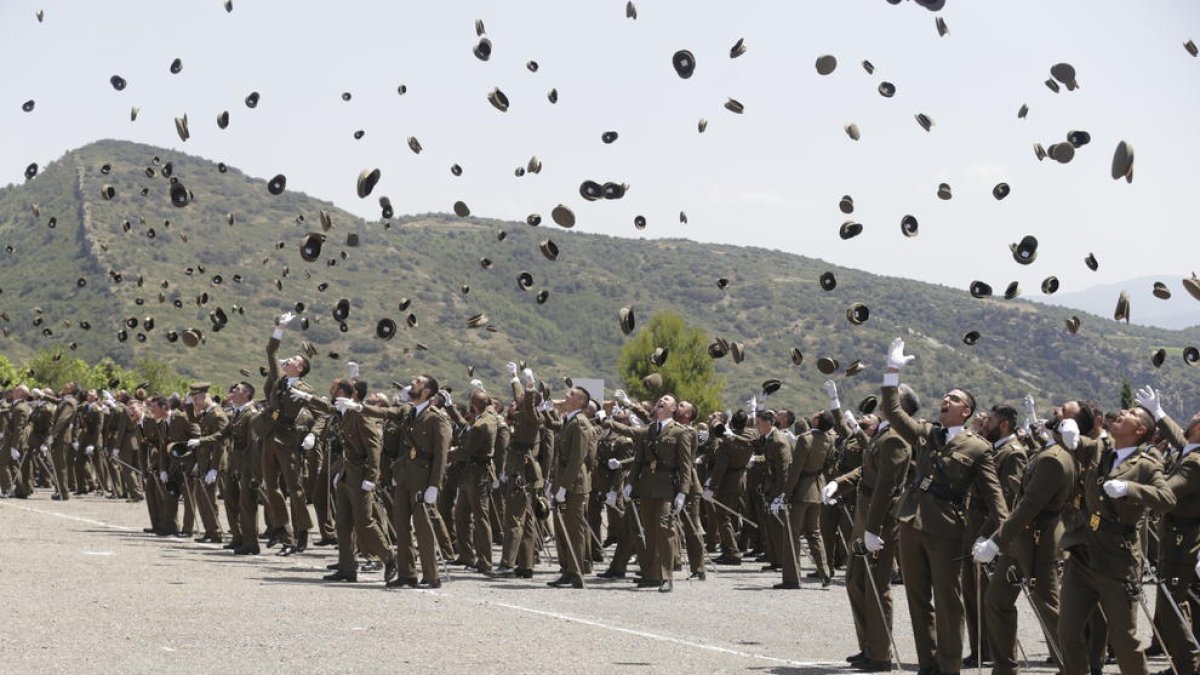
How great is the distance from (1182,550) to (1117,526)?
1.92 m

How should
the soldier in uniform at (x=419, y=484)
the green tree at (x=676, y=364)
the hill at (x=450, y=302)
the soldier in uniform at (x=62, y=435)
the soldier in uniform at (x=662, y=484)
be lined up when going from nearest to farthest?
the soldier in uniform at (x=419, y=484), the soldier in uniform at (x=662, y=484), the soldier in uniform at (x=62, y=435), the green tree at (x=676, y=364), the hill at (x=450, y=302)

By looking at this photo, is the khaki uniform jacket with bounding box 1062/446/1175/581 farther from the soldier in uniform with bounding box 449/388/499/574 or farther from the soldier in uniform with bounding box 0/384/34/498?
the soldier in uniform with bounding box 0/384/34/498

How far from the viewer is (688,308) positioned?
11925cm

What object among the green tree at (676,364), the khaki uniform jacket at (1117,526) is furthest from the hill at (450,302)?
the khaki uniform jacket at (1117,526)

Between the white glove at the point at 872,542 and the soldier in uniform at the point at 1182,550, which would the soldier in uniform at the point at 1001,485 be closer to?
the white glove at the point at 872,542

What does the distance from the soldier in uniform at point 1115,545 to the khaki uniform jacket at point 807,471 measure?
921cm

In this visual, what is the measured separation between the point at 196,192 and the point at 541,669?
120 m

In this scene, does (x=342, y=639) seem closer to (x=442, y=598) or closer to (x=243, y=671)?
(x=243, y=671)

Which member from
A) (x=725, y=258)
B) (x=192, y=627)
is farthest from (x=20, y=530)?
(x=725, y=258)

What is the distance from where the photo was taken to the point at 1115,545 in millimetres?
10055

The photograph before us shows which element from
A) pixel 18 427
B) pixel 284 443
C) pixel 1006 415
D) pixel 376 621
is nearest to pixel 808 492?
pixel 284 443

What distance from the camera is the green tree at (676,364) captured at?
78875 millimetres

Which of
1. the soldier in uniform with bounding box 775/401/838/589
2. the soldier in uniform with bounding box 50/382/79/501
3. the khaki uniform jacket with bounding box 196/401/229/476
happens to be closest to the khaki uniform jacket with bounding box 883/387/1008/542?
the soldier in uniform with bounding box 775/401/838/589

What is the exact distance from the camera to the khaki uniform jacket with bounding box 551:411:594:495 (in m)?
18.5
